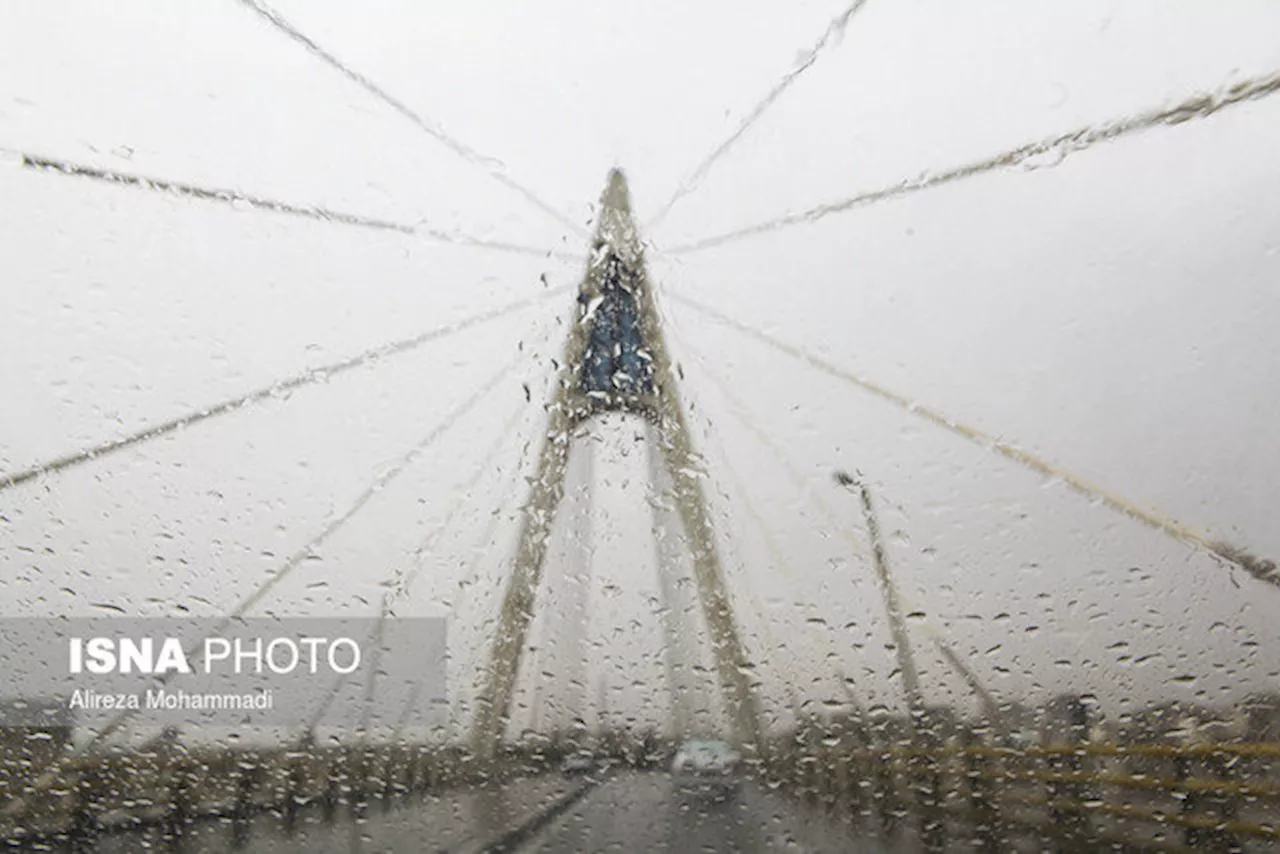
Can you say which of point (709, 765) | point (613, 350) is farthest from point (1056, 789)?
point (613, 350)

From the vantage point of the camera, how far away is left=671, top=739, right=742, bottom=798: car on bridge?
6.68 meters

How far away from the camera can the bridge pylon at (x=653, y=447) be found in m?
6.99

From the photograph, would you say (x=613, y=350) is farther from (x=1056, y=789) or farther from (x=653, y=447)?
(x=1056, y=789)

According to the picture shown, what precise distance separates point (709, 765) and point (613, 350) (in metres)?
3.70

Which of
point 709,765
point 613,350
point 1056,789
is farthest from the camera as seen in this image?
point 613,350

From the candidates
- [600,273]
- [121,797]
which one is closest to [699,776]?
[121,797]

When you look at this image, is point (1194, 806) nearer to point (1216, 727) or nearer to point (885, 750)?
point (1216, 727)

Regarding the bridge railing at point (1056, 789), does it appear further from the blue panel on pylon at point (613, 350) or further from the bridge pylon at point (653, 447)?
the blue panel on pylon at point (613, 350)

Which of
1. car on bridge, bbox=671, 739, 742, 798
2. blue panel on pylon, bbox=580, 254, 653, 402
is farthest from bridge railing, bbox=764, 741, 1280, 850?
blue panel on pylon, bbox=580, 254, 653, 402

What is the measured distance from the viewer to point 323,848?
559 centimetres

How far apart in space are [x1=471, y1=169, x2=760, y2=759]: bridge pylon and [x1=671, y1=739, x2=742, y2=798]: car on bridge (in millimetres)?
246

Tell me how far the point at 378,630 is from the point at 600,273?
12.2ft

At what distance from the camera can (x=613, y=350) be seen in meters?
9.82

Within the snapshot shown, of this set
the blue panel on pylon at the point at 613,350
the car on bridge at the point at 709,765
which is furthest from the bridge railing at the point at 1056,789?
the blue panel on pylon at the point at 613,350
